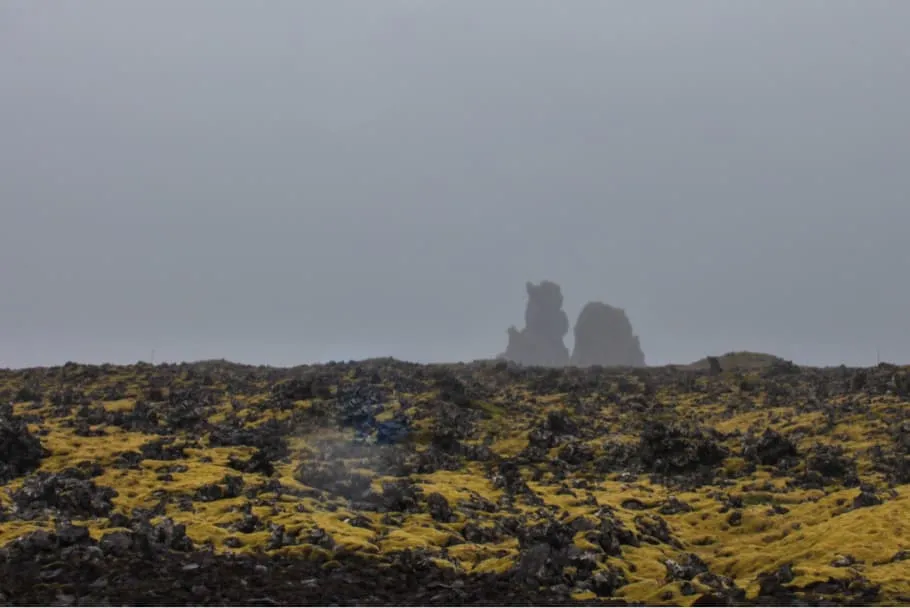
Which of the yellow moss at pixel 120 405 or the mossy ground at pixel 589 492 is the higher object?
the yellow moss at pixel 120 405

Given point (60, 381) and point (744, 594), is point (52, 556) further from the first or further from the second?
point (60, 381)

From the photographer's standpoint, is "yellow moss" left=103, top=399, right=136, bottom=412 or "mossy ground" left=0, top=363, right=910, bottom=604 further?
"yellow moss" left=103, top=399, right=136, bottom=412

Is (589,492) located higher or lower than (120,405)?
lower

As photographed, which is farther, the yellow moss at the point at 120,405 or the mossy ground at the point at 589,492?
the yellow moss at the point at 120,405

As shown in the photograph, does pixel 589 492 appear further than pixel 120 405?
No

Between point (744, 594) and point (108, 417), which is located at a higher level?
point (108, 417)

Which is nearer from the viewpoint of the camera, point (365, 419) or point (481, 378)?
point (365, 419)

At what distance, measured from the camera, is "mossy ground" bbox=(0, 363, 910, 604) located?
1719 centimetres

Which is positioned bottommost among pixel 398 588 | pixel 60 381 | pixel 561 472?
pixel 398 588

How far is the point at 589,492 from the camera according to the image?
2534 centimetres

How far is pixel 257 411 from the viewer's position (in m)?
38.7

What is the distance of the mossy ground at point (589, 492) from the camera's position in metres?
17.2

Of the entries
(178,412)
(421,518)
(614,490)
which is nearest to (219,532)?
(421,518)

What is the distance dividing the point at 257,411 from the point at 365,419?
23.5 feet
